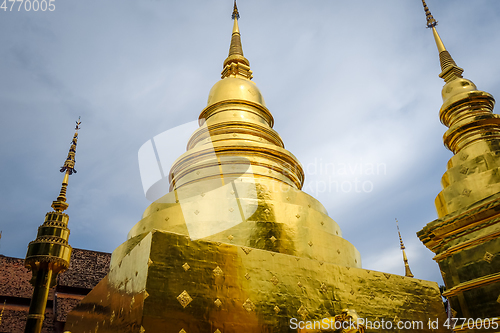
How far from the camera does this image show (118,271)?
15.2ft

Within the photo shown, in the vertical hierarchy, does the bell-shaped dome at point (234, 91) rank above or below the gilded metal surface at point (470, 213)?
above

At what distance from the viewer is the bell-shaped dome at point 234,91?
28.9 feet

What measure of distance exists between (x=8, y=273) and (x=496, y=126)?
11735mm

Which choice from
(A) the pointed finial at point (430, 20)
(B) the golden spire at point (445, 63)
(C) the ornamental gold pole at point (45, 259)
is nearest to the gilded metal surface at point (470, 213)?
(B) the golden spire at point (445, 63)

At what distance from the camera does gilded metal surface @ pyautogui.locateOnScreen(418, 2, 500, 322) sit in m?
4.62

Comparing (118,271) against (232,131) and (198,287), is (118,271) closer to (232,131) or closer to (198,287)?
(198,287)

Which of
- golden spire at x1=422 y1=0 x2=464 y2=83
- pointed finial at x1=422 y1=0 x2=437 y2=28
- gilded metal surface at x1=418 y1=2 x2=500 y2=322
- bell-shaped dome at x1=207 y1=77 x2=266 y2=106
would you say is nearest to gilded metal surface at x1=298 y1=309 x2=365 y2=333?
gilded metal surface at x1=418 y1=2 x2=500 y2=322

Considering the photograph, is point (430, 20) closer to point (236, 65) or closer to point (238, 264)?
point (236, 65)

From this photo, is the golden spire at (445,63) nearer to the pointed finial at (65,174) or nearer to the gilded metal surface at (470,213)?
the gilded metal surface at (470,213)

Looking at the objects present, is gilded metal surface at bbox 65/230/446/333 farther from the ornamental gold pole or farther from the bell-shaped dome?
the bell-shaped dome

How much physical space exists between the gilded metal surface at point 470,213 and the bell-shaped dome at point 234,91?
4.21 meters

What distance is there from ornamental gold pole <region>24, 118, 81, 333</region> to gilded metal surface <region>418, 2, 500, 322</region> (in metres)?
5.13

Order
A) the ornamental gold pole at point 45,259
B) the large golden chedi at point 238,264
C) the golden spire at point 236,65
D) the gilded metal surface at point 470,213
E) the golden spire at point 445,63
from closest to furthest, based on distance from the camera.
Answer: the large golden chedi at point 238,264 < the gilded metal surface at point 470,213 < the ornamental gold pole at point 45,259 < the golden spire at point 445,63 < the golden spire at point 236,65

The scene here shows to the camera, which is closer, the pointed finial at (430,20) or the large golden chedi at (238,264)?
the large golden chedi at (238,264)
